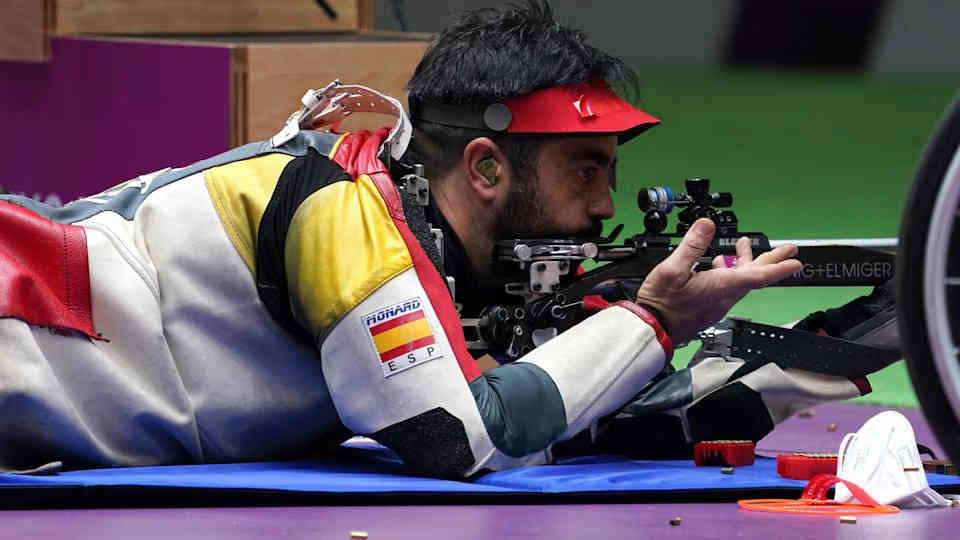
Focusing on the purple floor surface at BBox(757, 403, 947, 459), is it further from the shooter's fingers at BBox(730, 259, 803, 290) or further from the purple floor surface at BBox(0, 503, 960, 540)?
the purple floor surface at BBox(0, 503, 960, 540)

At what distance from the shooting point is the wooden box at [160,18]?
14.8ft

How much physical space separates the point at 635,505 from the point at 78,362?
768 mm

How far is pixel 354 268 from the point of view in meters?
2.25

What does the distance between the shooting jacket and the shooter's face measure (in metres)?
0.22

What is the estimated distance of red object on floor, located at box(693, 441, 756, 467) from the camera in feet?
8.39

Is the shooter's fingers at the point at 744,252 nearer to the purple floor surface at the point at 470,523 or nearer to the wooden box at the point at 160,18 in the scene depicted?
the purple floor surface at the point at 470,523

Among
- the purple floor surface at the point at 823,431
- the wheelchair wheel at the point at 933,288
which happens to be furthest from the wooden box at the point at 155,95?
the wheelchair wheel at the point at 933,288

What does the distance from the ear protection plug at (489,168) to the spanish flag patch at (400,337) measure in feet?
1.23

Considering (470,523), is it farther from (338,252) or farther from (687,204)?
(687,204)

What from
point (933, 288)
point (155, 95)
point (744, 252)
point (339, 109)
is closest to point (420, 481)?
point (744, 252)

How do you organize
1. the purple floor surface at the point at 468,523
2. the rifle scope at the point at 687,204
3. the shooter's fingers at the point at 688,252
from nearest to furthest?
the purple floor surface at the point at 468,523 → the shooter's fingers at the point at 688,252 → the rifle scope at the point at 687,204

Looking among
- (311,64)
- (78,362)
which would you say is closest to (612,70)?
(78,362)

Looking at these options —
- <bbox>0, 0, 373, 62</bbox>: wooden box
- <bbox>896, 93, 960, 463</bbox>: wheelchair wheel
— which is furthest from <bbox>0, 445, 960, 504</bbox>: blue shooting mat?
<bbox>0, 0, 373, 62</bbox>: wooden box

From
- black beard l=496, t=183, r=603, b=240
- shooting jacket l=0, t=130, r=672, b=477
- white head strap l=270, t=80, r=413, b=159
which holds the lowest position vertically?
shooting jacket l=0, t=130, r=672, b=477
